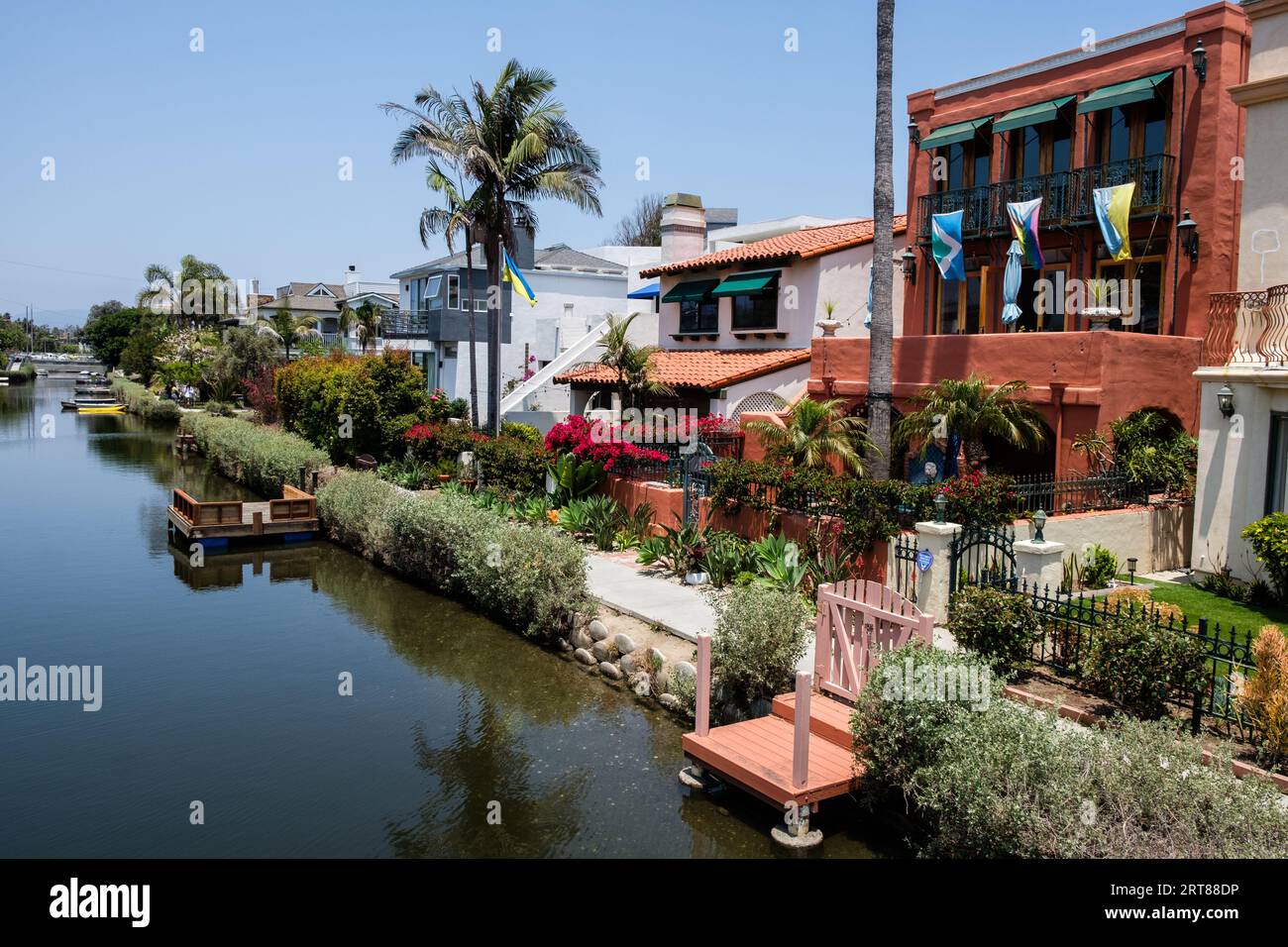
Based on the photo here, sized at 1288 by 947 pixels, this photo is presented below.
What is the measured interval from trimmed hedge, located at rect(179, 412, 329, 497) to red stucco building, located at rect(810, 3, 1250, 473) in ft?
51.5

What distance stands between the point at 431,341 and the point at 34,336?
17564 cm

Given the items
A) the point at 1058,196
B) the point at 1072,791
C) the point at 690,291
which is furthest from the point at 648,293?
the point at 1072,791

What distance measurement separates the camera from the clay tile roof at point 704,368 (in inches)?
954

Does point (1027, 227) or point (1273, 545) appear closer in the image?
point (1273, 545)

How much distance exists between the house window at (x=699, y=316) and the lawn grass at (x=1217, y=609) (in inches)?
645

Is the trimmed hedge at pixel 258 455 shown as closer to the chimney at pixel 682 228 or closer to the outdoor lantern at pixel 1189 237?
the chimney at pixel 682 228

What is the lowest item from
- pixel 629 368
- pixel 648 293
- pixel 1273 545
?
pixel 1273 545

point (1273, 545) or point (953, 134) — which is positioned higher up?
point (953, 134)

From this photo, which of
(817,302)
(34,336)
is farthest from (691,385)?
(34,336)

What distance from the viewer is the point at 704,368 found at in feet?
84.9

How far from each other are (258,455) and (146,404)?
112 feet

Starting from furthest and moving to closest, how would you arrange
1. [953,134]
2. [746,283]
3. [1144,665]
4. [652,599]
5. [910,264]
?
[746,283], [910,264], [953,134], [652,599], [1144,665]

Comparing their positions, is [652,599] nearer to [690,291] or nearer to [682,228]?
[690,291]
